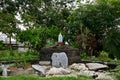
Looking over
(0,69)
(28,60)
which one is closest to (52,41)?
(28,60)

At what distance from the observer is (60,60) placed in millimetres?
9828

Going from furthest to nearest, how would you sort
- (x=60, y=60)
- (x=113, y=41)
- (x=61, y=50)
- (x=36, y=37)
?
(x=36, y=37) → (x=61, y=50) → (x=60, y=60) → (x=113, y=41)

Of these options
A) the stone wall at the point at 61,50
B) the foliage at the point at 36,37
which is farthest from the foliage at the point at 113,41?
the foliage at the point at 36,37

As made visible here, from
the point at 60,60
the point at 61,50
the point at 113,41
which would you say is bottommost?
the point at 60,60

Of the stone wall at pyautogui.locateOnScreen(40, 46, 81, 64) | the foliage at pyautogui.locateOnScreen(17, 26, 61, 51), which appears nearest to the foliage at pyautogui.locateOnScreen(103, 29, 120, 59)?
the stone wall at pyautogui.locateOnScreen(40, 46, 81, 64)

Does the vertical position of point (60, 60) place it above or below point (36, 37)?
below

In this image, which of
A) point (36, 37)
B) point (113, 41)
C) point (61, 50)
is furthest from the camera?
point (36, 37)

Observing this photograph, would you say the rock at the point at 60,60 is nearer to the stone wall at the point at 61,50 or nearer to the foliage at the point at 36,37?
the stone wall at the point at 61,50

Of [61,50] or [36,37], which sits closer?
[61,50]

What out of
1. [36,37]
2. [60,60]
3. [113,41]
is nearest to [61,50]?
[60,60]

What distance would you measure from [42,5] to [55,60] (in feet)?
24.4

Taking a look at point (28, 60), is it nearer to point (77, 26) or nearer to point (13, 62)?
point (13, 62)

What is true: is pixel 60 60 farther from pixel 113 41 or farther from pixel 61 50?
pixel 113 41

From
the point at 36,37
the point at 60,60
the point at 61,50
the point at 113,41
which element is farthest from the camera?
the point at 36,37
